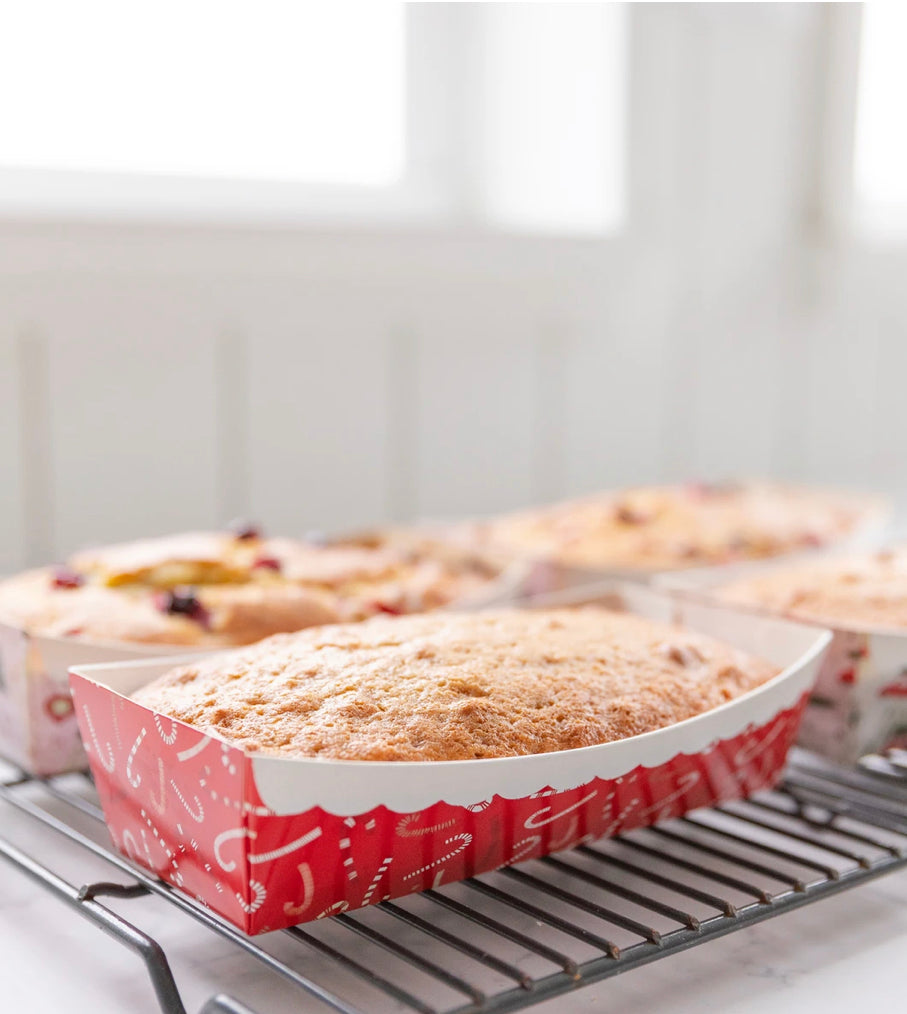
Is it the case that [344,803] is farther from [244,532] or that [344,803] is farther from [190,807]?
[244,532]

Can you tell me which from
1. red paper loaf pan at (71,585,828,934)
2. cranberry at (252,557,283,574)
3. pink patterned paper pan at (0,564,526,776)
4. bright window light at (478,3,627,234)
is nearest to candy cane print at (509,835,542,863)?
red paper loaf pan at (71,585,828,934)

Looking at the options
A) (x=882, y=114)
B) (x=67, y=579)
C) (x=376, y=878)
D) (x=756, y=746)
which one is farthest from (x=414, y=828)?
(x=882, y=114)

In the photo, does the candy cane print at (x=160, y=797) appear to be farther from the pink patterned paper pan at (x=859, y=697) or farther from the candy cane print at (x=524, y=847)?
the pink patterned paper pan at (x=859, y=697)

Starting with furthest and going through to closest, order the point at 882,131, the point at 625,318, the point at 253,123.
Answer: the point at 882,131
the point at 625,318
the point at 253,123

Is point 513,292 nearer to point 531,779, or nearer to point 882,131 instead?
point 882,131

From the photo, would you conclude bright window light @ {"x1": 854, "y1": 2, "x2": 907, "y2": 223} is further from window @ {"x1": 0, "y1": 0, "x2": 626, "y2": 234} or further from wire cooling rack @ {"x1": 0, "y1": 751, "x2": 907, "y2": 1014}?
wire cooling rack @ {"x1": 0, "y1": 751, "x2": 907, "y2": 1014}

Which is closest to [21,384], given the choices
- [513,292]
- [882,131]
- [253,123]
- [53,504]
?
[53,504]

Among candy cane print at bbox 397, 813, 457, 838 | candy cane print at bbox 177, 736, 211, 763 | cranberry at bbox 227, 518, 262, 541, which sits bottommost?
candy cane print at bbox 397, 813, 457, 838

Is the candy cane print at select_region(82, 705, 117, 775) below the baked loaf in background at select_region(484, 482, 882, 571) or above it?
above
